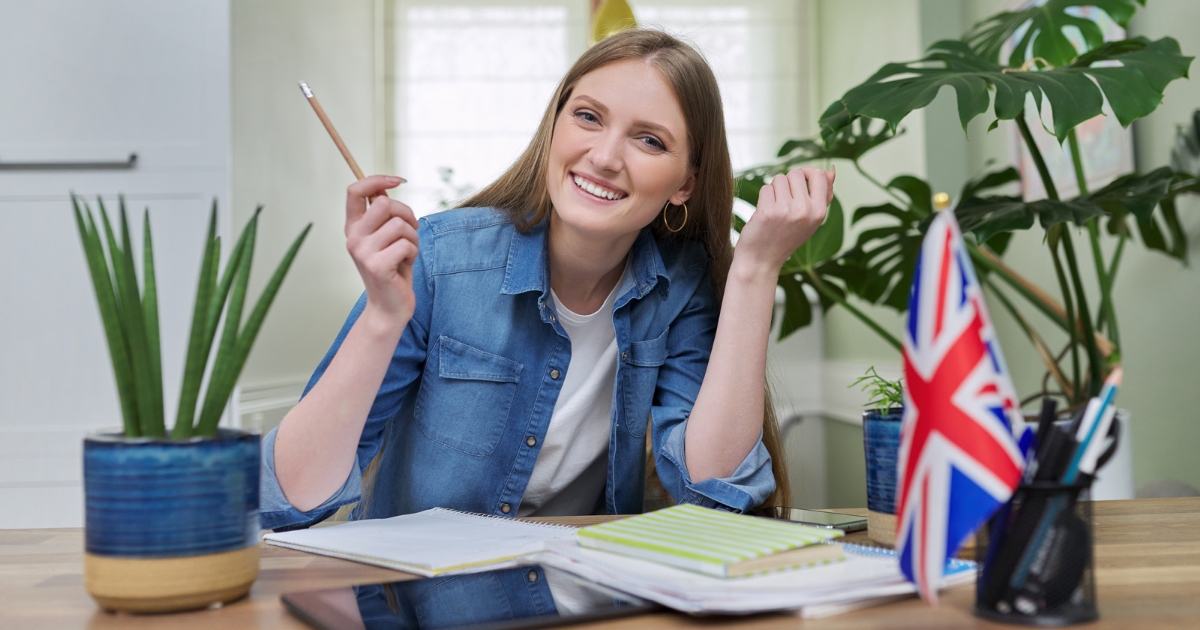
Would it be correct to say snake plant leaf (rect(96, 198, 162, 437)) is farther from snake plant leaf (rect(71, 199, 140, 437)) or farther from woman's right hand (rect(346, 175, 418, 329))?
woman's right hand (rect(346, 175, 418, 329))

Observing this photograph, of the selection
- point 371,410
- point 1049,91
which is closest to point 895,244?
point 1049,91

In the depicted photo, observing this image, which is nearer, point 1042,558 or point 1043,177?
point 1042,558

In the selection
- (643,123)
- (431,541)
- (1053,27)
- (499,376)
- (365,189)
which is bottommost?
(431,541)

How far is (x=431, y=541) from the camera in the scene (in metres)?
0.83

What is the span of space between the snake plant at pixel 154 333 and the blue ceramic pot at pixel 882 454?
18.8 inches

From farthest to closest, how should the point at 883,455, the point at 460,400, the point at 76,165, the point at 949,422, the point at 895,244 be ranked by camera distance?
the point at 76,165 < the point at 895,244 < the point at 460,400 < the point at 883,455 < the point at 949,422

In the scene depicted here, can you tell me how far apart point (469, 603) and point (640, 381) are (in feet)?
2.27

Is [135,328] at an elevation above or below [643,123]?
below

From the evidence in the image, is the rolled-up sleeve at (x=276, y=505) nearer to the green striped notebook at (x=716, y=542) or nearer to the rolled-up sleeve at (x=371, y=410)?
the rolled-up sleeve at (x=371, y=410)

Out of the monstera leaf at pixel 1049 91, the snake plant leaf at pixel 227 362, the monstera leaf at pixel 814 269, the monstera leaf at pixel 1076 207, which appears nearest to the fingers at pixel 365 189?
the snake plant leaf at pixel 227 362

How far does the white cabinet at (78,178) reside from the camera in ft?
7.57

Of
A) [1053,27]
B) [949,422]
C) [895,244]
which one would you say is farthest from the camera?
[895,244]

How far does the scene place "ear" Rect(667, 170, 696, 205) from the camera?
4.51 feet

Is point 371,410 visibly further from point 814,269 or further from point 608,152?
point 814,269
